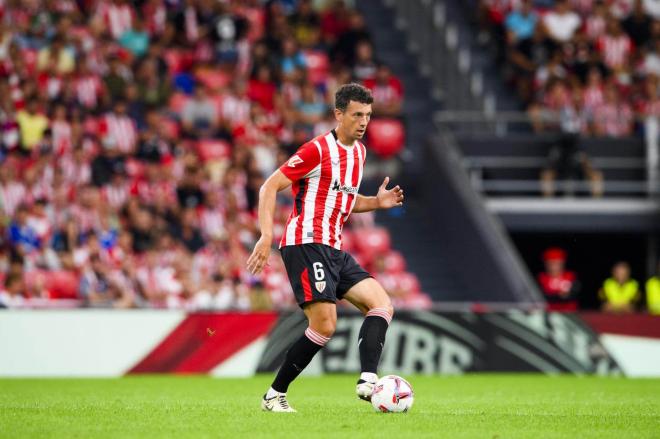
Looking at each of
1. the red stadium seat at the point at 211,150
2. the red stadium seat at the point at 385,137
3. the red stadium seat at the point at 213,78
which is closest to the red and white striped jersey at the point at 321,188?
the red stadium seat at the point at 211,150

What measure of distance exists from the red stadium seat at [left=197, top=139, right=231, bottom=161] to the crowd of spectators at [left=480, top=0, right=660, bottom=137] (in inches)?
247

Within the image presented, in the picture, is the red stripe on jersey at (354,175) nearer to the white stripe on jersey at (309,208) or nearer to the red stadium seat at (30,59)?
the white stripe on jersey at (309,208)

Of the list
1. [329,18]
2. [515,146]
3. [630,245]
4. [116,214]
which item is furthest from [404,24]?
[116,214]

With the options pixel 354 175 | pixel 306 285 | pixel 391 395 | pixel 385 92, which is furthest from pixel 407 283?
pixel 306 285

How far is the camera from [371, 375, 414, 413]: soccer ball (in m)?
9.55

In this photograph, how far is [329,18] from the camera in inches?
997

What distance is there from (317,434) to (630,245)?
1912 centimetres

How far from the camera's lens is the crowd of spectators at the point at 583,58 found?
24688 millimetres

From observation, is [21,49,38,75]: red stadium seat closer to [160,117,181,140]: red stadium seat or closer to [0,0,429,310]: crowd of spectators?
[0,0,429,310]: crowd of spectators

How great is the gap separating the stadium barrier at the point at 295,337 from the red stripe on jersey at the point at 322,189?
7.62 meters

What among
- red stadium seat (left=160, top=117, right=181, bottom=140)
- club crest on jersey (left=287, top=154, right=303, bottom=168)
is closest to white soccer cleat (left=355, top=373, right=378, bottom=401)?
club crest on jersey (left=287, top=154, right=303, bottom=168)

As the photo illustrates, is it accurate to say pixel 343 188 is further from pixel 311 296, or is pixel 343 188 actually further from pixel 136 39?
pixel 136 39

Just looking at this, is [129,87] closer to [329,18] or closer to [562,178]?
[329,18]

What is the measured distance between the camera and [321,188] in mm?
9797
